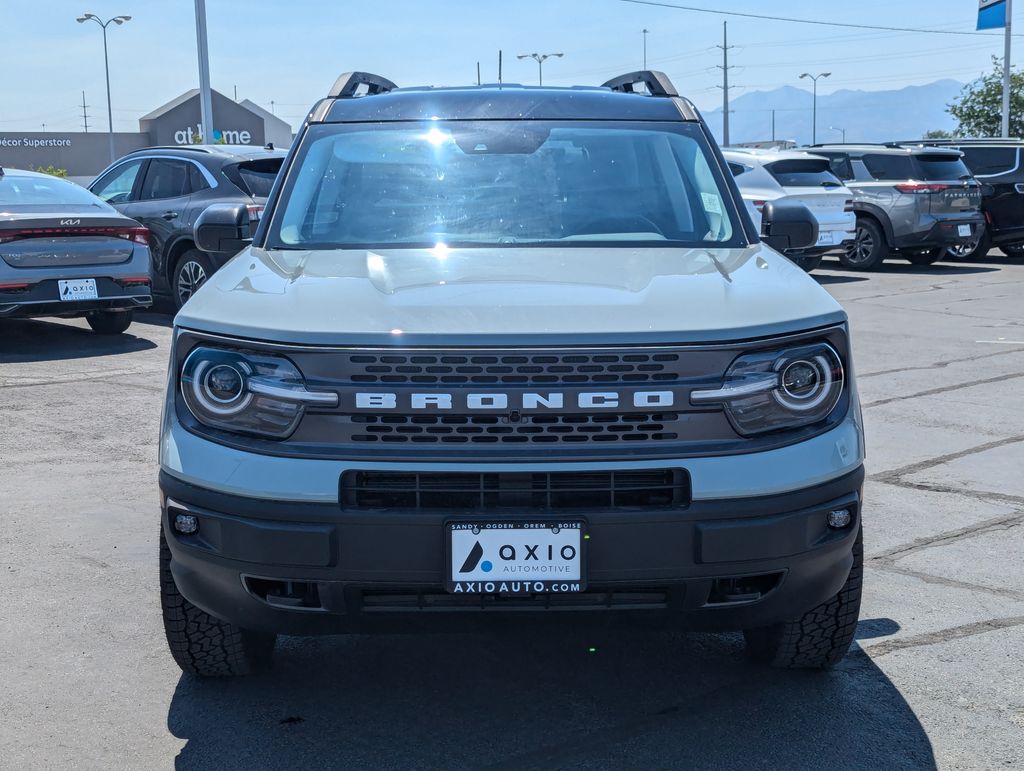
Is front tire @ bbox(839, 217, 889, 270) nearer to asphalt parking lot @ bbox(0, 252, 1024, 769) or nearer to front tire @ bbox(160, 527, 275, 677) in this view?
asphalt parking lot @ bbox(0, 252, 1024, 769)

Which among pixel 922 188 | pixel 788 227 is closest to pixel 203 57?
pixel 922 188

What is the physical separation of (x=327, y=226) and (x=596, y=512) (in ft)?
5.54

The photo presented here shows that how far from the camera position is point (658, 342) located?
2.90 meters

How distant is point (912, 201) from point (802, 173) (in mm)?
2128

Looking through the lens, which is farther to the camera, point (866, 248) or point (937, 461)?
point (866, 248)

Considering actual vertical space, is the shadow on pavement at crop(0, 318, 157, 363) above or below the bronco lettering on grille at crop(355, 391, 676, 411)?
below

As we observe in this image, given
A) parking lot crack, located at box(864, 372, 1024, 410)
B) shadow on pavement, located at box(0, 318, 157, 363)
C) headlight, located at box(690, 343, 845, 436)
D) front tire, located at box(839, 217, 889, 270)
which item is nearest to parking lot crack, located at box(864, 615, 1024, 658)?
headlight, located at box(690, 343, 845, 436)

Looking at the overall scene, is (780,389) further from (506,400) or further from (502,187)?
(502,187)

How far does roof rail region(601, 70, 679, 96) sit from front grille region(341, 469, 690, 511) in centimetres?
239

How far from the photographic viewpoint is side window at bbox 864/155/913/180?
58.1 ft

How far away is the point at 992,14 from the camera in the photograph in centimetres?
3497

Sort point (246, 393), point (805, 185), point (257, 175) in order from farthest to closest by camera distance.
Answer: point (805, 185), point (257, 175), point (246, 393)

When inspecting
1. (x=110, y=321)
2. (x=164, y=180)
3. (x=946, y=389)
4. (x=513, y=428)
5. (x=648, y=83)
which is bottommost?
(x=946, y=389)

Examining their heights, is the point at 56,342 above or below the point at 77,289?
below
